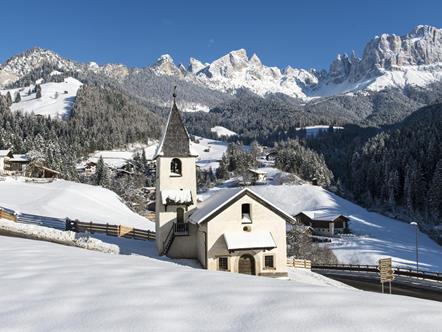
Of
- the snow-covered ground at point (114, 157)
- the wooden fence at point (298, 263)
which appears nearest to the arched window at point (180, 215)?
the wooden fence at point (298, 263)

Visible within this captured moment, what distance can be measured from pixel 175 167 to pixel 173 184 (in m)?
1.28

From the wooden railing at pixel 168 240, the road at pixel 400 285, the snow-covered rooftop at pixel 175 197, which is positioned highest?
the snow-covered rooftop at pixel 175 197

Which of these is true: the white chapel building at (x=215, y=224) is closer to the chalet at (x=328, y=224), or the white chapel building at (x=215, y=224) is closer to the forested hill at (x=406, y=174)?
the chalet at (x=328, y=224)

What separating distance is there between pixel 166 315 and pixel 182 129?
25.1 meters

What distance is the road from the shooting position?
30070 mm

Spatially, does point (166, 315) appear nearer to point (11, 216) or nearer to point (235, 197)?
point (235, 197)

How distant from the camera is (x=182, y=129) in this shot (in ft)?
96.4

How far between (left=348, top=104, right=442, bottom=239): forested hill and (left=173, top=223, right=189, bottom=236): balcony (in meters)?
89.1

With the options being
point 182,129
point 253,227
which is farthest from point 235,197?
point 182,129

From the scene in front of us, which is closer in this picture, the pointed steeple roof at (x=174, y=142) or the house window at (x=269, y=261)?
the house window at (x=269, y=261)

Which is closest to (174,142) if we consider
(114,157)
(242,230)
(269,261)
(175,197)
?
(175,197)

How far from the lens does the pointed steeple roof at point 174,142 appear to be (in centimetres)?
2878

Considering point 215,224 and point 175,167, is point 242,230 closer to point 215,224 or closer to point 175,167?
point 215,224

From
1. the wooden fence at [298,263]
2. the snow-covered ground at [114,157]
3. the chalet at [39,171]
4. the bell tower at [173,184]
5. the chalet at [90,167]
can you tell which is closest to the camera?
the bell tower at [173,184]
